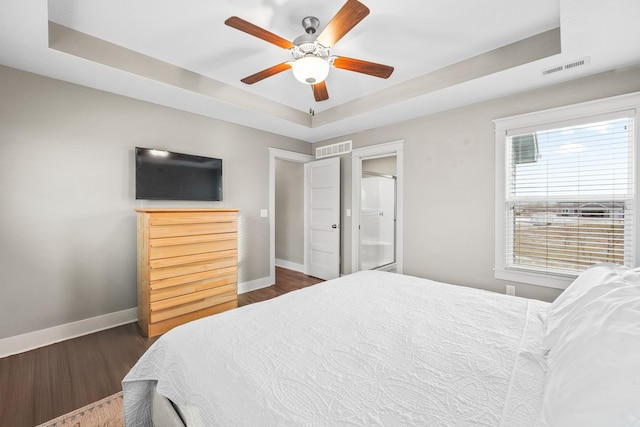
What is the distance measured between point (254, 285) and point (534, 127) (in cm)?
378

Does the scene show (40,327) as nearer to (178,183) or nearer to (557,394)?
(178,183)

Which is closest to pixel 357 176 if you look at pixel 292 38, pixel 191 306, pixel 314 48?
pixel 292 38

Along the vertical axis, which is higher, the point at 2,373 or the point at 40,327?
the point at 40,327

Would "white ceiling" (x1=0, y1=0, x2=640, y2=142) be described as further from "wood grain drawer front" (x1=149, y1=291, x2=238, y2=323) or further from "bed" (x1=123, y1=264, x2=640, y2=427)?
"wood grain drawer front" (x1=149, y1=291, x2=238, y2=323)

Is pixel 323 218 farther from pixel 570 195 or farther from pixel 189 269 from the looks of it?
pixel 570 195

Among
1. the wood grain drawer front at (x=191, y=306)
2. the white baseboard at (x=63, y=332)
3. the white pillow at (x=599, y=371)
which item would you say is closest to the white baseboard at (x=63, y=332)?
the white baseboard at (x=63, y=332)

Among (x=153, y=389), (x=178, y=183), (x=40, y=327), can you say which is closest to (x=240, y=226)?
(x=178, y=183)

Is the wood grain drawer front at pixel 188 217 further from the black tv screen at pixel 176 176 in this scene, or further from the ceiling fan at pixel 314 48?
the ceiling fan at pixel 314 48

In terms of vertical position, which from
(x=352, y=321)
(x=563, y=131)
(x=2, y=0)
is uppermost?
(x=2, y=0)

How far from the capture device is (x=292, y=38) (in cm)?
222

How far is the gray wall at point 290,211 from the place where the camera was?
17.5ft

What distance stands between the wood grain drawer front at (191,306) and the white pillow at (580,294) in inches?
109

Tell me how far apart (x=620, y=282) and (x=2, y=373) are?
3.72 metres

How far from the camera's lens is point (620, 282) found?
1.14m
